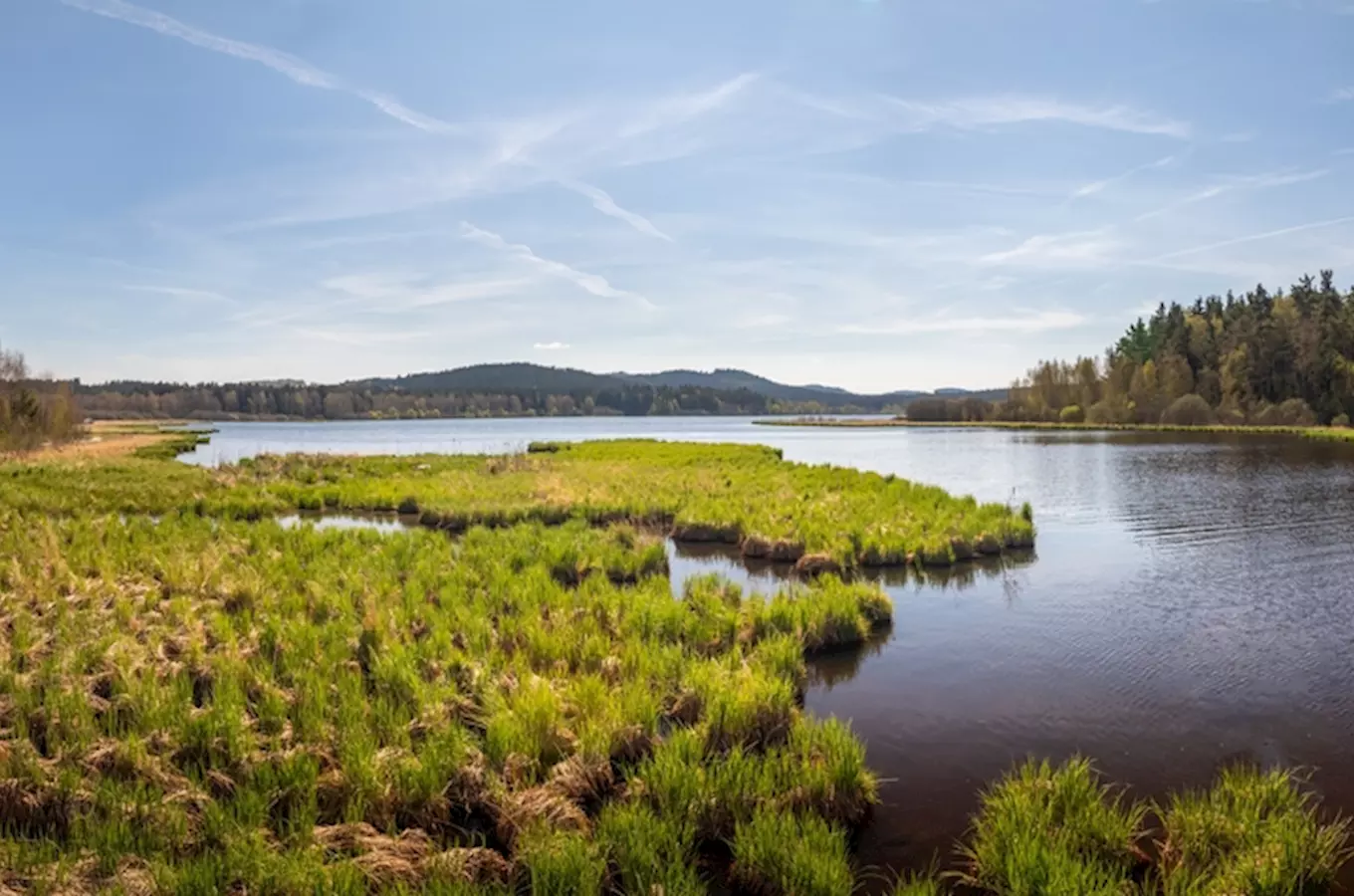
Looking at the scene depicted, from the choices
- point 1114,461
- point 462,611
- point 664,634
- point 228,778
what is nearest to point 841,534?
point 664,634

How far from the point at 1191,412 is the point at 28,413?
369 ft

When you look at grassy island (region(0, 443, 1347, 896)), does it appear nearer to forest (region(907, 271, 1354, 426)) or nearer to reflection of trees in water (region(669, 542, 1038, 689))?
reflection of trees in water (region(669, 542, 1038, 689))

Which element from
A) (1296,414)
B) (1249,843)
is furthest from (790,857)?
(1296,414)

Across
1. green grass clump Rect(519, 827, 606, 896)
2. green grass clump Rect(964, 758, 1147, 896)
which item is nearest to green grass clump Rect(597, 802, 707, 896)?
green grass clump Rect(519, 827, 606, 896)

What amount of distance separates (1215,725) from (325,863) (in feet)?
30.6

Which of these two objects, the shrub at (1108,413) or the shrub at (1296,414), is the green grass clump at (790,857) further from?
the shrub at (1108,413)

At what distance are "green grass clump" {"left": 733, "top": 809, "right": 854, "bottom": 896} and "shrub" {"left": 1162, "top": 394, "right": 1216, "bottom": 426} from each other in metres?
105

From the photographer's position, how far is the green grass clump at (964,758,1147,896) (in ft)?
18.9

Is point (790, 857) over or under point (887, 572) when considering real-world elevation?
over

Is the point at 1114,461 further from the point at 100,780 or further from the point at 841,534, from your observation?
the point at 100,780

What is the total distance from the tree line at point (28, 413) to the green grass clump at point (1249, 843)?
65.9 metres

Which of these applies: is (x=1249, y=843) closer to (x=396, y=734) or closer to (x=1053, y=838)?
(x=1053, y=838)

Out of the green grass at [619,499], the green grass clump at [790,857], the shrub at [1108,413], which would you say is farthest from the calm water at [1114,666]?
the shrub at [1108,413]

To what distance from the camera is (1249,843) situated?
6.27m
